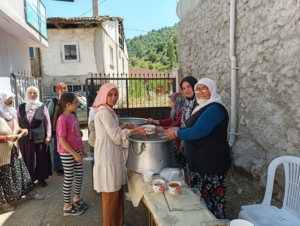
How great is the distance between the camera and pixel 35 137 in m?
3.62

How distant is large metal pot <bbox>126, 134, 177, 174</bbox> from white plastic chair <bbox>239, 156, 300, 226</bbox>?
818mm

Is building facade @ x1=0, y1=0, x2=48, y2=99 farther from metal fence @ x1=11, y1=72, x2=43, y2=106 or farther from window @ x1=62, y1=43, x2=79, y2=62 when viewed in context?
window @ x1=62, y1=43, x2=79, y2=62

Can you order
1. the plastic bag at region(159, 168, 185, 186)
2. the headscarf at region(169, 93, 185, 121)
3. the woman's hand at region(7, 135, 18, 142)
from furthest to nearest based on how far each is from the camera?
1. the headscarf at region(169, 93, 185, 121)
2. the woman's hand at region(7, 135, 18, 142)
3. the plastic bag at region(159, 168, 185, 186)

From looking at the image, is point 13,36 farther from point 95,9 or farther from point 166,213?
point 95,9

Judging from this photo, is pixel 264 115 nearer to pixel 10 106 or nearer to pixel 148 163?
pixel 148 163

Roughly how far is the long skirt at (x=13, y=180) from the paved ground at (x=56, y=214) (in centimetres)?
19

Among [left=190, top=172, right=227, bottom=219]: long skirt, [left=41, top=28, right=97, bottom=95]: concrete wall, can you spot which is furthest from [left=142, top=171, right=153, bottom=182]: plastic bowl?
[left=41, top=28, right=97, bottom=95]: concrete wall

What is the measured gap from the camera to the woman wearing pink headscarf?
216 cm

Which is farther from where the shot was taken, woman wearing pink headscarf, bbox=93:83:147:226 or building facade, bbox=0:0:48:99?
building facade, bbox=0:0:48:99

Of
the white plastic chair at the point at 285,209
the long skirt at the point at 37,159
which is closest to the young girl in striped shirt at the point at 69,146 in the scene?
the long skirt at the point at 37,159

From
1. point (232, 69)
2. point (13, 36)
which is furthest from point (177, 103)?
point (13, 36)

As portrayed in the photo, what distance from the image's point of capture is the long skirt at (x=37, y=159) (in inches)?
145

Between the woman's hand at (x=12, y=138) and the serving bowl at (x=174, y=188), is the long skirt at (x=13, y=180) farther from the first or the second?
the serving bowl at (x=174, y=188)

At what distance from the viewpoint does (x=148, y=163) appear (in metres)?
2.15
